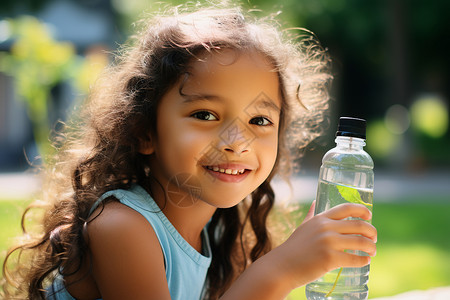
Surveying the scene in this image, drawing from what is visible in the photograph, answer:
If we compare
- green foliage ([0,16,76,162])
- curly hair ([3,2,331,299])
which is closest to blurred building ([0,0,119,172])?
green foliage ([0,16,76,162])

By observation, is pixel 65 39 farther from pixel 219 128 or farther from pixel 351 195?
pixel 351 195

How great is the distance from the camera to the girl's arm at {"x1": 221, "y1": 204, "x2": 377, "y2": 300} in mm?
1435

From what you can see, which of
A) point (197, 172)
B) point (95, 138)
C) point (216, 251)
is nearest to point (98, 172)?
point (95, 138)

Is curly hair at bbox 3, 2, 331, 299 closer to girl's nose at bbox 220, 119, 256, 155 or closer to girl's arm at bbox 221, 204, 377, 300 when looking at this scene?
girl's nose at bbox 220, 119, 256, 155

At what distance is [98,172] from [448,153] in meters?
13.4

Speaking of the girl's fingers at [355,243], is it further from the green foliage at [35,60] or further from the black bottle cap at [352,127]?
the green foliage at [35,60]

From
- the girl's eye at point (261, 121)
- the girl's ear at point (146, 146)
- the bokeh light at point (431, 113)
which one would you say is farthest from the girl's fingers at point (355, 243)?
the bokeh light at point (431, 113)

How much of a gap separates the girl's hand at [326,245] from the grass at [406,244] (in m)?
1.40

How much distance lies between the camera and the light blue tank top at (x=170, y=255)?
170 cm

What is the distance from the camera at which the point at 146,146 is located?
5.93 ft

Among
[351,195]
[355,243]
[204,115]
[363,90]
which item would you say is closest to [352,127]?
[351,195]

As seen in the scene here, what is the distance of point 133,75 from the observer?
1824 millimetres

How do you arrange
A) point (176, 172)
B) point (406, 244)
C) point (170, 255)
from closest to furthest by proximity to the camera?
point (176, 172) → point (170, 255) → point (406, 244)

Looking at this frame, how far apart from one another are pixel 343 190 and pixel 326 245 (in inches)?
12.2
